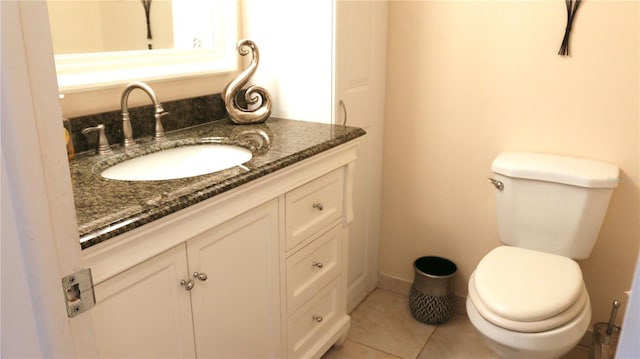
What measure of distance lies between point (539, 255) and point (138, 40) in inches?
61.1

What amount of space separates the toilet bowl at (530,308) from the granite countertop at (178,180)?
0.68m

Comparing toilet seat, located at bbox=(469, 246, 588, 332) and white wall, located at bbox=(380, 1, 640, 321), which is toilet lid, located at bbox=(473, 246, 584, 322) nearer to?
toilet seat, located at bbox=(469, 246, 588, 332)

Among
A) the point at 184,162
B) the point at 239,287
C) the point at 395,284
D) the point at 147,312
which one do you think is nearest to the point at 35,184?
the point at 147,312

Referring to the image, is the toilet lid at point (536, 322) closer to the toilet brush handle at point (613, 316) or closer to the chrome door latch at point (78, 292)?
the toilet brush handle at point (613, 316)

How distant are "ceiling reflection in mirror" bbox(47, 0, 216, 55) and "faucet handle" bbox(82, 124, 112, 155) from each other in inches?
8.9

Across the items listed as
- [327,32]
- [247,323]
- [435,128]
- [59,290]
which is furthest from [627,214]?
[59,290]

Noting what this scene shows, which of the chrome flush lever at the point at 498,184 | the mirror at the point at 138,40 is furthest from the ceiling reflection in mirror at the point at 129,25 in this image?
the chrome flush lever at the point at 498,184

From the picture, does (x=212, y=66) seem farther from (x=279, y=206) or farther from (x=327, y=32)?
(x=279, y=206)

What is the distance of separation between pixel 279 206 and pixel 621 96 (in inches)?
51.1

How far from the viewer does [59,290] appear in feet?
1.90

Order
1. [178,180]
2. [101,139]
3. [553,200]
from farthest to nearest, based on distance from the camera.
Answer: [553,200] → [101,139] → [178,180]

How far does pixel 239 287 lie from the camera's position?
1.31 metres

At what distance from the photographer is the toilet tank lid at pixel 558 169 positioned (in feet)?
5.58

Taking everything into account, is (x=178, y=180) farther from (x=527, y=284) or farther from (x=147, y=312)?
(x=527, y=284)
